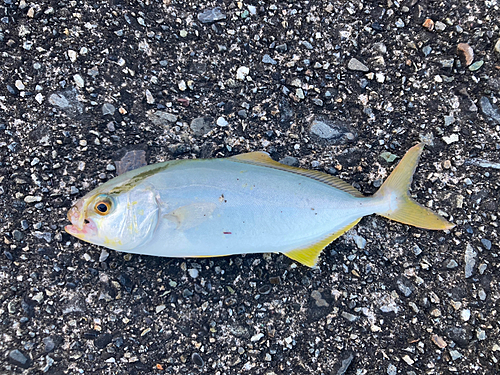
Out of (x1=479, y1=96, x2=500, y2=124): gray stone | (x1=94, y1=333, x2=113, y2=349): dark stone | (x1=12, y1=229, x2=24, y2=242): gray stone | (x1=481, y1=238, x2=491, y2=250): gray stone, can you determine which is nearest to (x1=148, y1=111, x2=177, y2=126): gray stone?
(x1=12, y1=229, x2=24, y2=242): gray stone

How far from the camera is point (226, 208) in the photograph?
6.66 ft

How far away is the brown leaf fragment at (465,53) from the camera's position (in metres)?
2.49

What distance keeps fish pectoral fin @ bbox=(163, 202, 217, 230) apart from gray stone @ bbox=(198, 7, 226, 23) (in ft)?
4.61

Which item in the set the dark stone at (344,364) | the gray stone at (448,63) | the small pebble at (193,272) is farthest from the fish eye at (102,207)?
the gray stone at (448,63)

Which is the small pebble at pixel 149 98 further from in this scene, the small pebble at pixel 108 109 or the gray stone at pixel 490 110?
the gray stone at pixel 490 110

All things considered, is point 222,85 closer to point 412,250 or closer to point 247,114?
point 247,114

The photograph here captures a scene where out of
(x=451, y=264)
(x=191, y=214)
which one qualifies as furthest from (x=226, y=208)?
(x=451, y=264)

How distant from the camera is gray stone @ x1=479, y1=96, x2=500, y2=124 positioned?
248 cm

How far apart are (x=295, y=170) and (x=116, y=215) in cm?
114

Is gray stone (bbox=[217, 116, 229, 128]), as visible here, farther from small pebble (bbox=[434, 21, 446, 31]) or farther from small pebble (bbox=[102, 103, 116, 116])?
small pebble (bbox=[434, 21, 446, 31])

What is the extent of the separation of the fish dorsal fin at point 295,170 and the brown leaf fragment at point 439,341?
3.72ft

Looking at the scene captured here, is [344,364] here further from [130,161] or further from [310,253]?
[130,161]

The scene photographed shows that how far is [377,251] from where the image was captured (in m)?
2.41

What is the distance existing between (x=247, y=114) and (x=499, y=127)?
186 centimetres
